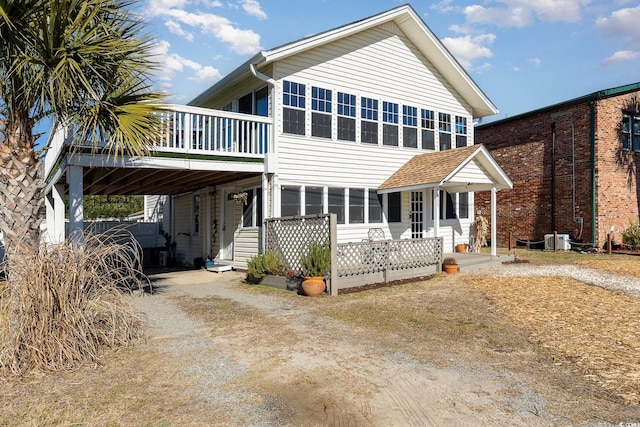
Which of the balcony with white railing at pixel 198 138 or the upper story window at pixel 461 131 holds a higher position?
the upper story window at pixel 461 131

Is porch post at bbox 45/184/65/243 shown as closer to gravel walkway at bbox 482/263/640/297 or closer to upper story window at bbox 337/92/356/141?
upper story window at bbox 337/92/356/141

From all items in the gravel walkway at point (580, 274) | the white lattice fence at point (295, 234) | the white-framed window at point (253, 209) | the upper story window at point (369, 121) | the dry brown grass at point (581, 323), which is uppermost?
the upper story window at point (369, 121)

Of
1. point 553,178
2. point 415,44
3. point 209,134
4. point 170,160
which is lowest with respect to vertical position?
point 170,160

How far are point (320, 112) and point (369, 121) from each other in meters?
1.90

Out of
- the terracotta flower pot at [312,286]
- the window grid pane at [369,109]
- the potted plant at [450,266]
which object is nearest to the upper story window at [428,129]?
the window grid pane at [369,109]

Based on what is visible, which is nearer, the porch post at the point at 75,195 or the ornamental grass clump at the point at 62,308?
the ornamental grass clump at the point at 62,308

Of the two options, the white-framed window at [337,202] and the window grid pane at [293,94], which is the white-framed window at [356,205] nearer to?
the white-framed window at [337,202]

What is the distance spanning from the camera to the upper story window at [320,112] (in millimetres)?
13172

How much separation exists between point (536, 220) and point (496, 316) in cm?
1316

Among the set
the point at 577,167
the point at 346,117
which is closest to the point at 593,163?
the point at 577,167

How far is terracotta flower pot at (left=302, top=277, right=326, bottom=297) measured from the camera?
31.1 feet

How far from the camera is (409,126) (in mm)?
15422

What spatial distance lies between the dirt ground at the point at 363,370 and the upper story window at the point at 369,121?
23.0ft

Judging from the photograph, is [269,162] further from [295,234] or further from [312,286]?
[312,286]
